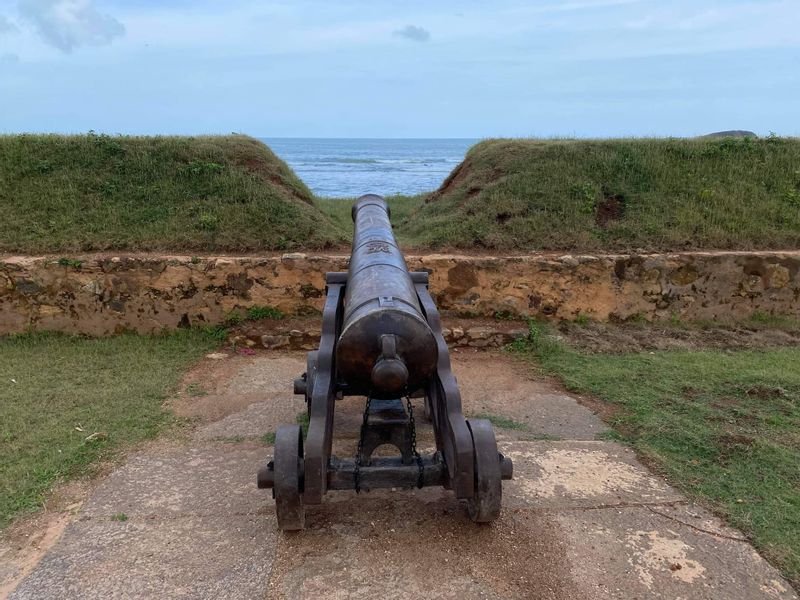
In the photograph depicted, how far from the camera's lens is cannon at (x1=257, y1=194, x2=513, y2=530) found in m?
3.13

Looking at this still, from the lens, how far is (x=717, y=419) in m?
4.77

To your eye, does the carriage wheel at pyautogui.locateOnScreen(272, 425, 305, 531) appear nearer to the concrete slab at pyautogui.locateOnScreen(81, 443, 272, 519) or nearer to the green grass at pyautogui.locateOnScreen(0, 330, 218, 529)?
the concrete slab at pyautogui.locateOnScreen(81, 443, 272, 519)

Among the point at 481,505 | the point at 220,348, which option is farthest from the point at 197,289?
the point at 481,505

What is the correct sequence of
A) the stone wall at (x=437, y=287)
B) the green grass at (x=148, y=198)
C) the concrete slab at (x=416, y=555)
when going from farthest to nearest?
the green grass at (x=148, y=198)
the stone wall at (x=437, y=287)
the concrete slab at (x=416, y=555)

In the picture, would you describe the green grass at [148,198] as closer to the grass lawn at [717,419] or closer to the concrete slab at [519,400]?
the concrete slab at [519,400]

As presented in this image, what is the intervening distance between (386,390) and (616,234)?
20.7ft

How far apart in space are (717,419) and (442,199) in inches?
270

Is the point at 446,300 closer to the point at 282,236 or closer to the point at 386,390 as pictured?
the point at 282,236

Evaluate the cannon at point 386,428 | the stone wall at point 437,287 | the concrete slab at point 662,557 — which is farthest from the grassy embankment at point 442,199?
the concrete slab at point 662,557

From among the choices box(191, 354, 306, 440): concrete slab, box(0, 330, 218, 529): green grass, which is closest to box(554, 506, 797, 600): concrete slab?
box(191, 354, 306, 440): concrete slab

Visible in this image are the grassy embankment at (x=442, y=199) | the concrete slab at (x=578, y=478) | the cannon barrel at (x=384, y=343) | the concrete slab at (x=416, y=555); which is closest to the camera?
the concrete slab at (x=416, y=555)

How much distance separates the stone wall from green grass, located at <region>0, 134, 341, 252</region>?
75cm

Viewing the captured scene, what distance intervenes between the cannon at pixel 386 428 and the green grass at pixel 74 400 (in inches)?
66.9

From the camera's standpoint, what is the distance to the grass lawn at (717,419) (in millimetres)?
3543
